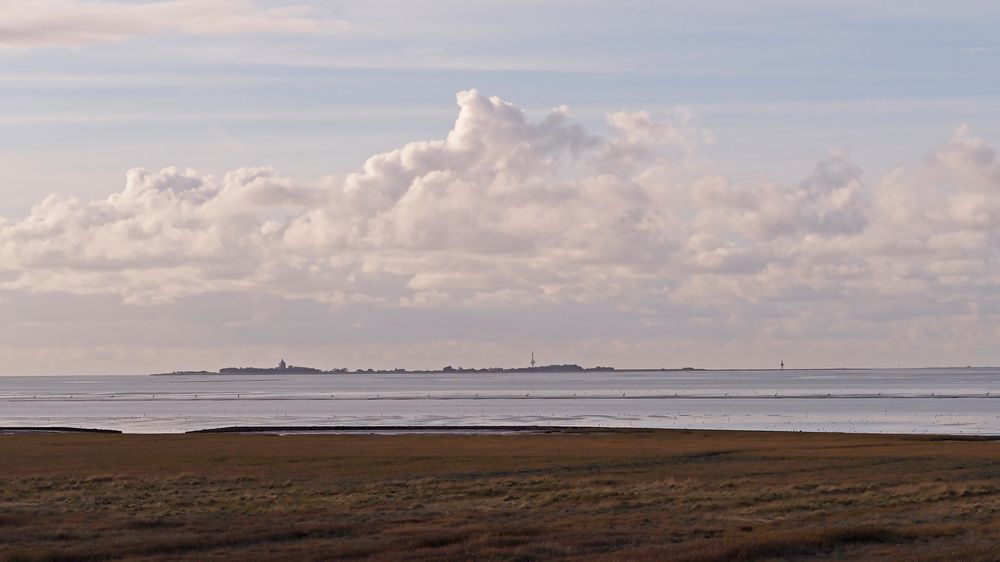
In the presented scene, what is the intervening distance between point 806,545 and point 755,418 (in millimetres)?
102319

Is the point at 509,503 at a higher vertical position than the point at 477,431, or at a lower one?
lower

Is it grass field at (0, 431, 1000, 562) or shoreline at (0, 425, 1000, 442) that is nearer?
grass field at (0, 431, 1000, 562)

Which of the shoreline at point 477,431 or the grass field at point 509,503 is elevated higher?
the shoreline at point 477,431

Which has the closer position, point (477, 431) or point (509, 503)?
point (509, 503)

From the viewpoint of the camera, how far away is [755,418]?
126 m

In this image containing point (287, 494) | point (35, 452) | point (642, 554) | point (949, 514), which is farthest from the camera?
point (35, 452)

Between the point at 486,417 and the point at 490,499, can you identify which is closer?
the point at 490,499

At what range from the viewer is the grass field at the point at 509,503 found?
26.7 m

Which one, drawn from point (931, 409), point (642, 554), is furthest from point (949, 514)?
point (931, 409)

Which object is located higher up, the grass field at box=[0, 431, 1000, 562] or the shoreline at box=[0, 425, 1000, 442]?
the shoreline at box=[0, 425, 1000, 442]

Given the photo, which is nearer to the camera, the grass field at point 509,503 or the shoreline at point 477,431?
the grass field at point 509,503

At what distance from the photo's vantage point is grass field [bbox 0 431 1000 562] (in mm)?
26672

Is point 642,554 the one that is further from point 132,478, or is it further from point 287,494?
point 132,478

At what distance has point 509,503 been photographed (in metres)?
37.7
